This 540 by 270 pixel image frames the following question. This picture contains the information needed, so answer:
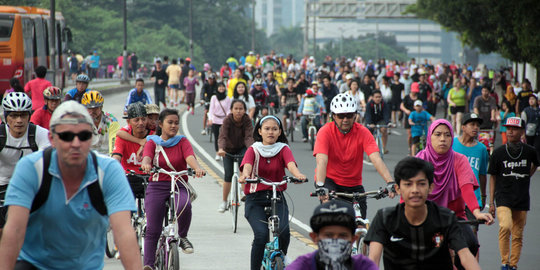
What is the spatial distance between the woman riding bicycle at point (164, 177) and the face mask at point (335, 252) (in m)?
4.09

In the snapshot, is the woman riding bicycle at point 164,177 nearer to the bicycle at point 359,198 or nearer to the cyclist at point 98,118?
the bicycle at point 359,198

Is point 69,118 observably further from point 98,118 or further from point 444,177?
point 98,118

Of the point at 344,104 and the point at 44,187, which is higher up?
the point at 344,104

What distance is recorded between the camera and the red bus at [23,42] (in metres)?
31.3

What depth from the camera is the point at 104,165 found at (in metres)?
4.54

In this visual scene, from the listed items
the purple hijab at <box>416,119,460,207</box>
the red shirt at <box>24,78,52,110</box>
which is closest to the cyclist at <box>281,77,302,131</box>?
the red shirt at <box>24,78,52,110</box>

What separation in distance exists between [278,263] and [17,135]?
95.9 inches

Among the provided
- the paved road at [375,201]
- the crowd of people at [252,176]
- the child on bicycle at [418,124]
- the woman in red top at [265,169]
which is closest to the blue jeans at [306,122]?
the paved road at [375,201]

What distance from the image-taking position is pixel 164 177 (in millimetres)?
8695

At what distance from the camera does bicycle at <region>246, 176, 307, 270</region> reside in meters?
7.78

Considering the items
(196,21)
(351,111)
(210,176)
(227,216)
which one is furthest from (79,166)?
(196,21)

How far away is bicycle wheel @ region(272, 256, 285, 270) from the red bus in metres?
24.3

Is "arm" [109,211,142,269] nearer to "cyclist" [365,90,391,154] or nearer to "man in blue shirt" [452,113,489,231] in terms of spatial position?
"man in blue shirt" [452,113,489,231]

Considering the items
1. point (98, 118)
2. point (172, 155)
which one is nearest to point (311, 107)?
point (98, 118)
